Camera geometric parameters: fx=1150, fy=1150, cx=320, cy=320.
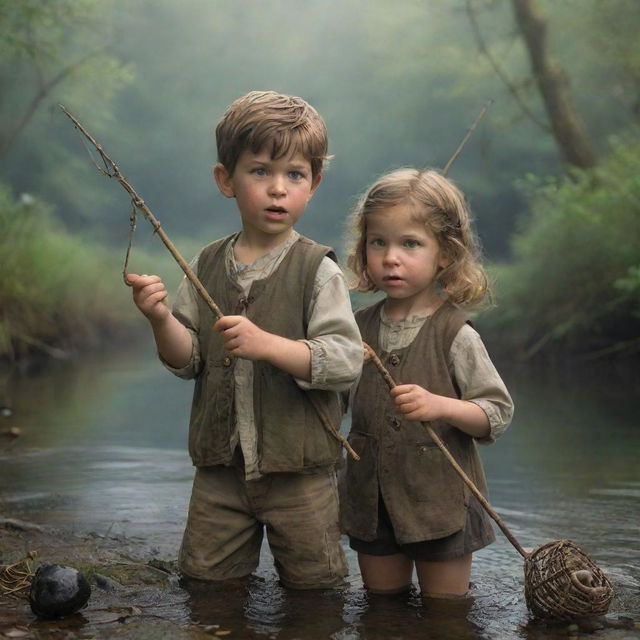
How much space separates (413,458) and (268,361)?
568mm

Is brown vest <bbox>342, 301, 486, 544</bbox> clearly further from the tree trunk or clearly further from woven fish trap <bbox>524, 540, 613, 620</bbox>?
the tree trunk

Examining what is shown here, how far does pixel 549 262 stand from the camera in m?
12.2

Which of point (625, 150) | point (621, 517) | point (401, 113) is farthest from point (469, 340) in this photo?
point (401, 113)

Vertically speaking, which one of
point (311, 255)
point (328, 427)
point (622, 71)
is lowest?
point (328, 427)

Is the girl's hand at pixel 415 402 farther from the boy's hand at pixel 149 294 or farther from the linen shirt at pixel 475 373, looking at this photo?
the boy's hand at pixel 149 294

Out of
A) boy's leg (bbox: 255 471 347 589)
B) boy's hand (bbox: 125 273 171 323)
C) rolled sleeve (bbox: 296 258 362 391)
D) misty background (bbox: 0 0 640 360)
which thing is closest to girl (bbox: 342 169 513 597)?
boy's leg (bbox: 255 471 347 589)

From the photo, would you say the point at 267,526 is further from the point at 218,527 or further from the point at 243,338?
the point at 243,338

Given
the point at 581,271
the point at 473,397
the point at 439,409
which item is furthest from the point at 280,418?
the point at 581,271

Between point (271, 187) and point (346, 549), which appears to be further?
point (346, 549)

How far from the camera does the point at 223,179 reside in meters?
3.31

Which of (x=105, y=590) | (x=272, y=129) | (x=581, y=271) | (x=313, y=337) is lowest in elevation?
(x=105, y=590)

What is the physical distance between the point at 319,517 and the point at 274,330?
1.84 ft

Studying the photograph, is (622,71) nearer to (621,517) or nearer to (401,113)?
(401,113)

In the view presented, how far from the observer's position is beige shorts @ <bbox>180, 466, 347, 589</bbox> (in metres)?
3.28
